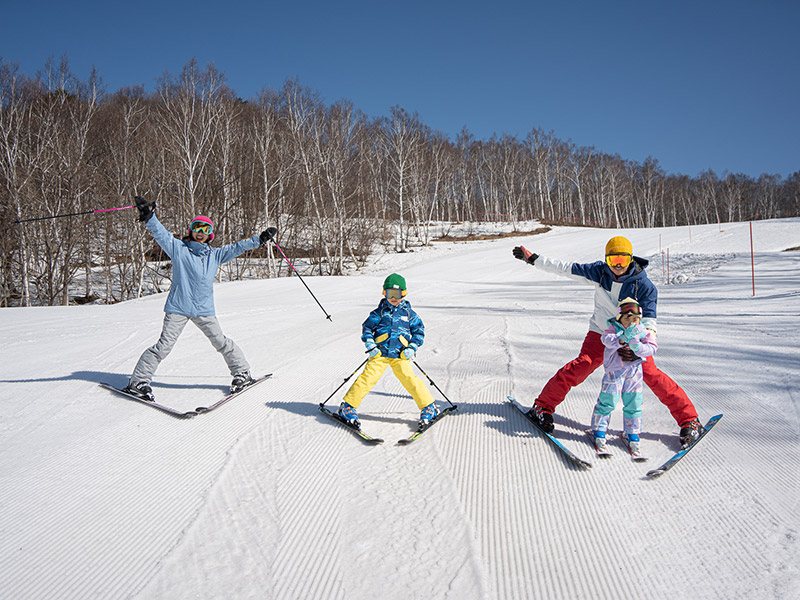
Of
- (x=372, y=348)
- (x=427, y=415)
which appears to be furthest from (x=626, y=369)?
(x=372, y=348)

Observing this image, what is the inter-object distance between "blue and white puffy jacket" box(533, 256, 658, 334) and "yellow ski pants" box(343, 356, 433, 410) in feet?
4.96

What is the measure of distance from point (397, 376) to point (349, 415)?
557 millimetres

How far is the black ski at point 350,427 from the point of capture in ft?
12.3

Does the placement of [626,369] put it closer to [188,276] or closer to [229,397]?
[229,397]

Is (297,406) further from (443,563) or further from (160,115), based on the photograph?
(160,115)

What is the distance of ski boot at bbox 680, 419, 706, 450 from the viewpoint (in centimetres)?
342

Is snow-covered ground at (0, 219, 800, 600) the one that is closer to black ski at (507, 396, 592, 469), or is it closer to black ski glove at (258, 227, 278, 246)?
black ski at (507, 396, 592, 469)

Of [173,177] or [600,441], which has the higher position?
[173,177]

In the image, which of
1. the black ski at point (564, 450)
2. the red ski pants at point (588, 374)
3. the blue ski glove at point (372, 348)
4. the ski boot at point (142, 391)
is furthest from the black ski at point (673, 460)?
the ski boot at point (142, 391)

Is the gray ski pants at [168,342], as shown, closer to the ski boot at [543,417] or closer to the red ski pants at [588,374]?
the ski boot at [543,417]

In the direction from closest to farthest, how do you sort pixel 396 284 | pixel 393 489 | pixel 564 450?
pixel 393 489, pixel 564 450, pixel 396 284

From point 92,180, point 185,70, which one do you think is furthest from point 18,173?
point 185,70

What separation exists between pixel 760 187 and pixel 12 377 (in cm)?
10463

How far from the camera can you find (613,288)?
12.0 ft
